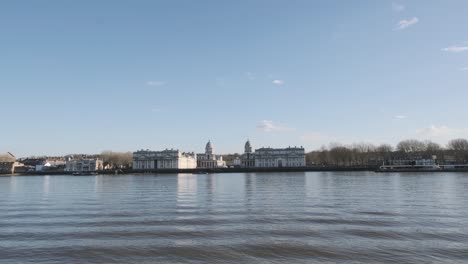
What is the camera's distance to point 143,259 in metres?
16.8

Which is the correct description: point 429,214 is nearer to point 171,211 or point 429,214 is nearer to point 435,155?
point 171,211

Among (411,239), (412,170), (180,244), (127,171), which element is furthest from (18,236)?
(127,171)

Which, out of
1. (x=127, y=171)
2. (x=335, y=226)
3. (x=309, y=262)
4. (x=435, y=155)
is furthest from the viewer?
(x=127, y=171)

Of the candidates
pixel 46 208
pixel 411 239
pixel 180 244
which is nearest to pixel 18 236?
pixel 180 244

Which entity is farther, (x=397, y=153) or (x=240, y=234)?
(x=397, y=153)

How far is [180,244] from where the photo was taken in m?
19.4

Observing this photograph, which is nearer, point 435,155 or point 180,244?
point 180,244

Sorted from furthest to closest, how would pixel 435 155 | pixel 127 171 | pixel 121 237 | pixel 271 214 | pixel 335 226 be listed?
pixel 127 171 → pixel 435 155 → pixel 271 214 → pixel 335 226 → pixel 121 237

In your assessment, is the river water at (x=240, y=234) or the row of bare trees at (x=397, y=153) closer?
the river water at (x=240, y=234)

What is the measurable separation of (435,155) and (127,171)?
130 meters

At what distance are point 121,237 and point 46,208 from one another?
16.5 metres

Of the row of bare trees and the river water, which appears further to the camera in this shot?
the row of bare trees

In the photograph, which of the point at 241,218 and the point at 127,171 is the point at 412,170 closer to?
the point at 127,171

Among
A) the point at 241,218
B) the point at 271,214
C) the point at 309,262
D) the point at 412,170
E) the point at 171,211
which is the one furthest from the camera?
the point at 412,170
